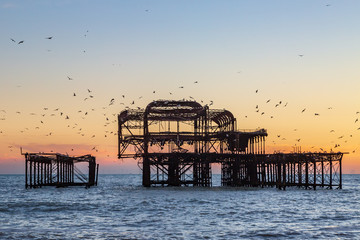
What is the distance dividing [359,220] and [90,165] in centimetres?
5509

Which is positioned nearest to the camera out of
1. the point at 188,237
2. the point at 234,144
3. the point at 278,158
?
the point at 188,237

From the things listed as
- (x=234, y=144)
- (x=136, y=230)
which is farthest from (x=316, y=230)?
(x=234, y=144)

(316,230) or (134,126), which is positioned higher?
(134,126)

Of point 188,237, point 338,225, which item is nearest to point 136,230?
point 188,237

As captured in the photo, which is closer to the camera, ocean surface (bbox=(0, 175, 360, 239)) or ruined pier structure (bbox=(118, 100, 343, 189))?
ocean surface (bbox=(0, 175, 360, 239))

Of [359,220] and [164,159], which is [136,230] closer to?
[359,220]

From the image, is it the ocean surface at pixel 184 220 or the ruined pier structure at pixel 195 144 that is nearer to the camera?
the ocean surface at pixel 184 220

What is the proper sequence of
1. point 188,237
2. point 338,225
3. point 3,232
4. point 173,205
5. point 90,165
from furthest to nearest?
1. point 90,165
2. point 173,205
3. point 338,225
4. point 3,232
5. point 188,237

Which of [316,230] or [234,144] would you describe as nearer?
[316,230]

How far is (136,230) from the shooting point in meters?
31.5

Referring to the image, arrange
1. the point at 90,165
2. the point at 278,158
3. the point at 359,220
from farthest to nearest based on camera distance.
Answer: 1. the point at 90,165
2. the point at 278,158
3. the point at 359,220

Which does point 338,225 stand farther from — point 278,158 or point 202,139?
point 202,139

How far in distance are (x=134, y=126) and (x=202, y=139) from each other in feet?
31.8

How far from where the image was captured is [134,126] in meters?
77.2
